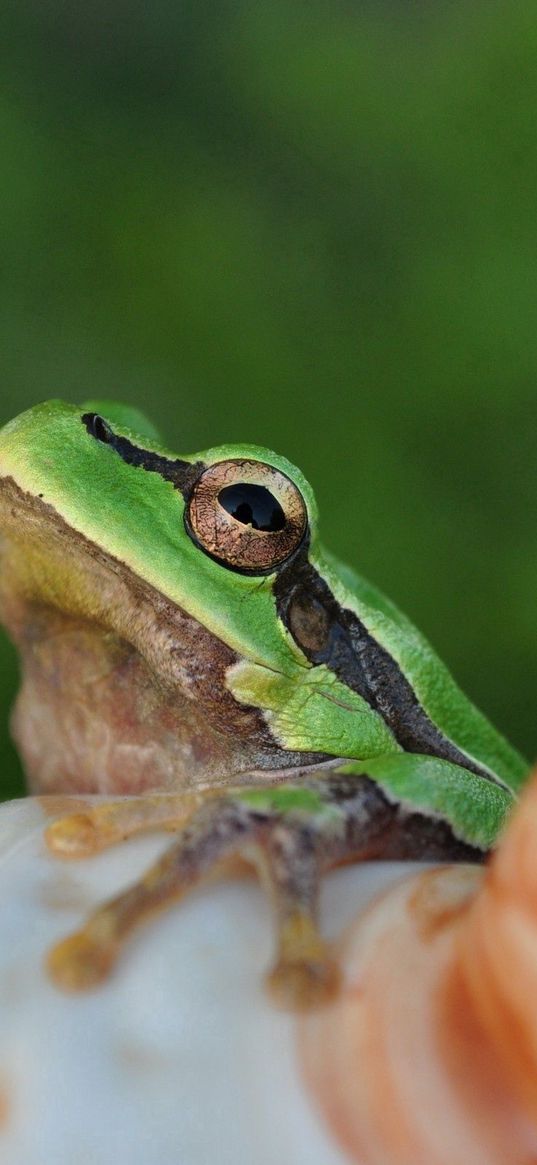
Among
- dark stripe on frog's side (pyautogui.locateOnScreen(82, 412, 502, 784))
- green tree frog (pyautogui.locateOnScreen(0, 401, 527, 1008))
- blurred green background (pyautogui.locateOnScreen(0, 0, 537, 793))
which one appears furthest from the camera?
Result: blurred green background (pyautogui.locateOnScreen(0, 0, 537, 793))

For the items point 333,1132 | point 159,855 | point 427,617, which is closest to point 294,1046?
point 333,1132

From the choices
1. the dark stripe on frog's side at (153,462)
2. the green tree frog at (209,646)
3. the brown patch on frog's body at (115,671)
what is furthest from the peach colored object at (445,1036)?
the dark stripe on frog's side at (153,462)

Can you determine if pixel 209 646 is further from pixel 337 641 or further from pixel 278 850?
pixel 278 850

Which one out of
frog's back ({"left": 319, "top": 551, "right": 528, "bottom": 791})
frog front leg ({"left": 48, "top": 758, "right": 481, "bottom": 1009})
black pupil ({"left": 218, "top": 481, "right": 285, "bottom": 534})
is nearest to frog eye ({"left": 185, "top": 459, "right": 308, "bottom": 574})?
black pupil ({"left": 218, "top": 481, "right": 285, "bottom": 534})

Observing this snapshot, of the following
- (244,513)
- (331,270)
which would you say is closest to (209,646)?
(244,513)

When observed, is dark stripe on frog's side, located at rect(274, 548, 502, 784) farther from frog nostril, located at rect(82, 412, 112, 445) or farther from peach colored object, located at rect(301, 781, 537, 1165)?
peach colored object, located at rect(301, 781, 537, 1165)

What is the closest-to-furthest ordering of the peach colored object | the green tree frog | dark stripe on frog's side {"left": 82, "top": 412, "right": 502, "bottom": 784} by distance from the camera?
the peach colored object, the green tree frog, dark stripe on frog's side {"left": 82, "top": 412, "right": 502, "bottom": 784}

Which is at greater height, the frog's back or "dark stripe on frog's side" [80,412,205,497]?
the frog's back

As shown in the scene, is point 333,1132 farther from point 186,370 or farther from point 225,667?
point 186,370
